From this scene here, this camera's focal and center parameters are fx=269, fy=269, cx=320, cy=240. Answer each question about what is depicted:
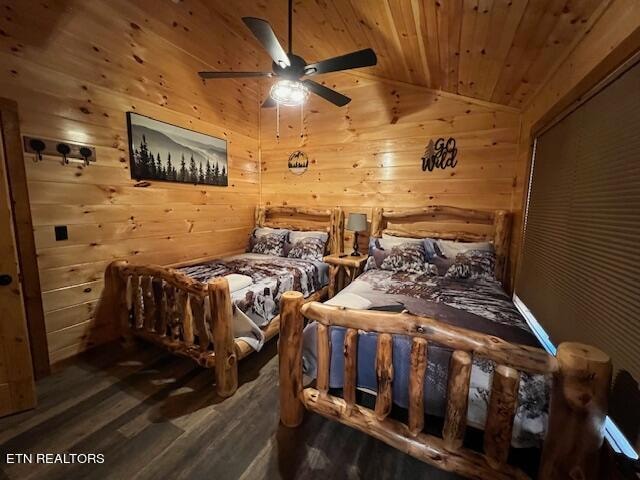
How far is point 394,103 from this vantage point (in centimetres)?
317

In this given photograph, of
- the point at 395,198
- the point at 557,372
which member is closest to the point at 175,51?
the point at 395,198

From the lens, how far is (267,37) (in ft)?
5.17

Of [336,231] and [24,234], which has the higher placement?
[24,234]

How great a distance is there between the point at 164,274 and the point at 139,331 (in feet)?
2.30

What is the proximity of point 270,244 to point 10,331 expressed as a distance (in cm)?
226

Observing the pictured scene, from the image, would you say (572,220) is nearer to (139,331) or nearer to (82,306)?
(139,331)

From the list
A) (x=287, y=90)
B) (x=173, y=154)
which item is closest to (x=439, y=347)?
(x=287, y=90)

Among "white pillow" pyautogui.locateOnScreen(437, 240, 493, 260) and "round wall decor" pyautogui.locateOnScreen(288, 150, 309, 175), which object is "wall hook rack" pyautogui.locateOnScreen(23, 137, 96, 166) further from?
"white pillow" pyautogui.locateOnScreen(437, 240, 493, 260)

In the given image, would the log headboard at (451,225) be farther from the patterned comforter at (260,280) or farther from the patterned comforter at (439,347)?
the patterned comforter at (260,280)

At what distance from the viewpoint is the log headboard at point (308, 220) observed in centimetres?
352

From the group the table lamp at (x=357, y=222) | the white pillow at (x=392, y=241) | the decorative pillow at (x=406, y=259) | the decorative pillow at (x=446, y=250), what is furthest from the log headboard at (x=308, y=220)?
the decorative pillow at (x=446, y=250)

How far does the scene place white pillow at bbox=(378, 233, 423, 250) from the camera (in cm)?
282

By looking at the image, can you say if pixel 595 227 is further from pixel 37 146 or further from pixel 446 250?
pixel 37 146

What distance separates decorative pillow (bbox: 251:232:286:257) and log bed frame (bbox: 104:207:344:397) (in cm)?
121
